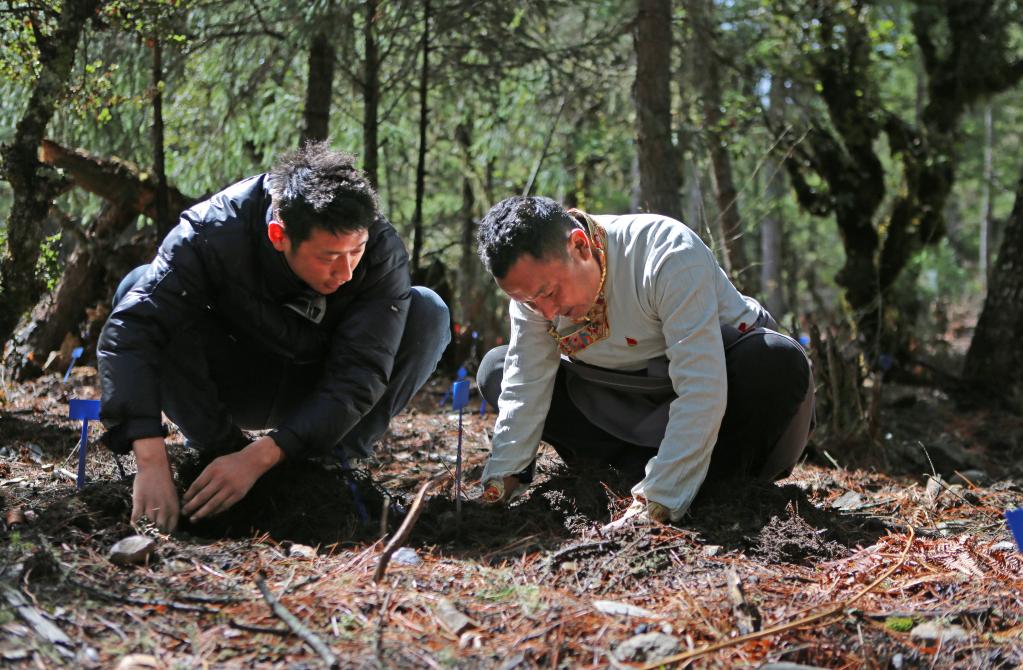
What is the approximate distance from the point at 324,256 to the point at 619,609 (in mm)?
1297

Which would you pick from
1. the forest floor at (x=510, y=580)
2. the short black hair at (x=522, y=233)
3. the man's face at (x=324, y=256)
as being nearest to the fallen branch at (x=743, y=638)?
the forest floor at (x=510, y=580)

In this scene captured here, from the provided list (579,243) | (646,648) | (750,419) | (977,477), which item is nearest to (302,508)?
(579,243)

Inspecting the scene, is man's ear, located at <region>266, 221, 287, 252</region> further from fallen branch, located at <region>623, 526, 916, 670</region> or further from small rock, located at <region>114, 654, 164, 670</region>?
fallen branch, located at <region>623, 526, 916, 670</region>

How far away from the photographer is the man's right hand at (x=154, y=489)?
7.84 ft

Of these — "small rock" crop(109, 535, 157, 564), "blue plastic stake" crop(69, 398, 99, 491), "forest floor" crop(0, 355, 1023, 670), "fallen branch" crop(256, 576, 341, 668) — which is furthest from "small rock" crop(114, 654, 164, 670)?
"blue plastic stake" crop(69, 398, 99, 491)

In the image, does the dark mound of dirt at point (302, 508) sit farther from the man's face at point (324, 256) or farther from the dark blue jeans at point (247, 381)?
the man's face at point (324, 256)

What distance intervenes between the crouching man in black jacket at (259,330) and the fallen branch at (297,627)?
628mm

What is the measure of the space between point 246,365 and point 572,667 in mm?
1808

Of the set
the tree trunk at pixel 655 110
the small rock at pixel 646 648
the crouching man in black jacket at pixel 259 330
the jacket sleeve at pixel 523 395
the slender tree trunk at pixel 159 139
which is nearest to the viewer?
the small rock at pixel 646 648

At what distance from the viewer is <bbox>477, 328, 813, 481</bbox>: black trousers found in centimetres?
279

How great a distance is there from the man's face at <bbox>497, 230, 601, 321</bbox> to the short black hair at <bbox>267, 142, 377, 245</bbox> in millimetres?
464

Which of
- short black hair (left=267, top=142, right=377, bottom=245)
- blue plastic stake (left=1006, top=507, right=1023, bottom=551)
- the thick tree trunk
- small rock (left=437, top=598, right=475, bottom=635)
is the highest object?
the thick tree trunk

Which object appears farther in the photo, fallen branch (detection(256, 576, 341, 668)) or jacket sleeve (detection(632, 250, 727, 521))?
jacket sleeve (detection(632, 250, 727, 521))

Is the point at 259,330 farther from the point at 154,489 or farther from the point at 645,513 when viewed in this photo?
the point at 645,513
